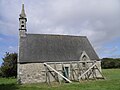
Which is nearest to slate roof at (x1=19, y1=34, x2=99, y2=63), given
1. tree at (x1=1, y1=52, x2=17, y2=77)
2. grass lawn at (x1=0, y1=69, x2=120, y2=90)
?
grass lawn at (x1=0, y1=69, x2=120, y2=90)

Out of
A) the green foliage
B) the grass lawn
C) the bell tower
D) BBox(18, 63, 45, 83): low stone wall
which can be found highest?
the bell tower

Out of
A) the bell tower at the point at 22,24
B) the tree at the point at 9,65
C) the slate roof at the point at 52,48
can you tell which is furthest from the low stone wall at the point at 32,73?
the tree at the point at 9,65

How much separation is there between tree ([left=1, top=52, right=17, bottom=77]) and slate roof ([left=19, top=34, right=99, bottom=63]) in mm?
7744

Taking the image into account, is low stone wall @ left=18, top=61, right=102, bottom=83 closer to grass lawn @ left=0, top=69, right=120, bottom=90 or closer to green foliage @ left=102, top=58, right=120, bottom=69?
grass lawn @ left=0, top=69, right=120, bottom=90

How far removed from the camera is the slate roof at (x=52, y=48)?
990 inches

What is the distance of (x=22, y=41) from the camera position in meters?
26.3

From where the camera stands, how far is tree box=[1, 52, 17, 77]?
32312 mm

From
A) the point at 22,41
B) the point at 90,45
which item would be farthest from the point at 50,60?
the point at 90,45

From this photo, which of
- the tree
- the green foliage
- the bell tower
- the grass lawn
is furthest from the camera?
the green foliage

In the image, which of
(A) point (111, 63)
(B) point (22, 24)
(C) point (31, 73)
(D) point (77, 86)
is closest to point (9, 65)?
(B) point (22, 24)

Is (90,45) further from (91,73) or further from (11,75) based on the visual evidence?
(11,75)

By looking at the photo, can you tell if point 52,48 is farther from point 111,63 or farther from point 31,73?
point 111,63

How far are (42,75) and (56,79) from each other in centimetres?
194

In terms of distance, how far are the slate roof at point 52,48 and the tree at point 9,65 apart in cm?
774
